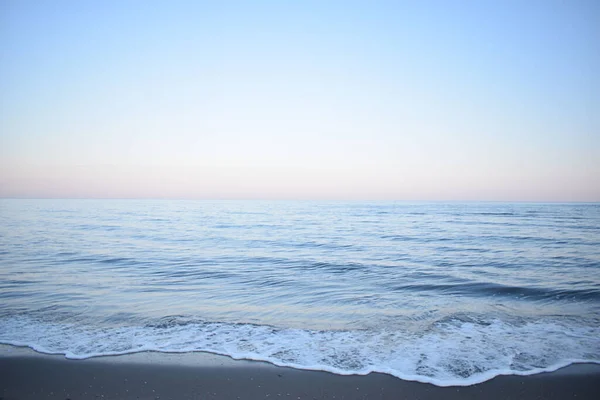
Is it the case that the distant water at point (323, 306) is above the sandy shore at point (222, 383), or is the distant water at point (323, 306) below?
below

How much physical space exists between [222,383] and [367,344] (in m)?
2.88

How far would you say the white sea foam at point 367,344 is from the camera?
5.49 meters

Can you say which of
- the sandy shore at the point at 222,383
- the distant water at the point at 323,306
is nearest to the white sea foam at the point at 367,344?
the distant water at the point at 323,306

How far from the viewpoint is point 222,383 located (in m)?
4.95

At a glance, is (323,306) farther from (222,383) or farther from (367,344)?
(222,383)

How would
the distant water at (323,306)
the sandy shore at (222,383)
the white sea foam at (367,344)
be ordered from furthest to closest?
the distant water at (323,306) < the white sea foam at (367,344) < the sandy shore at (222,383)

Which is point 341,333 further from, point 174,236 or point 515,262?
point 174,236

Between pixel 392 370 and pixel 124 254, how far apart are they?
16.3 metres

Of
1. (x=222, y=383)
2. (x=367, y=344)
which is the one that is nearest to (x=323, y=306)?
(x=367, y=344)

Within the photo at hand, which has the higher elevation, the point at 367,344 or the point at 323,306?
the point at 367,344

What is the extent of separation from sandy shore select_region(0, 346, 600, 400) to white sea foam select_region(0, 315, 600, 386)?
0.72ft

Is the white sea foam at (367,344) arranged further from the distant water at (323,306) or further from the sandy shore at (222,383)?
the sandy shore at (222,383)

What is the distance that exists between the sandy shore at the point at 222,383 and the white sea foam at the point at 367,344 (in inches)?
8.7

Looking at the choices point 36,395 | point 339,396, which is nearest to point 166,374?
point 36,395
